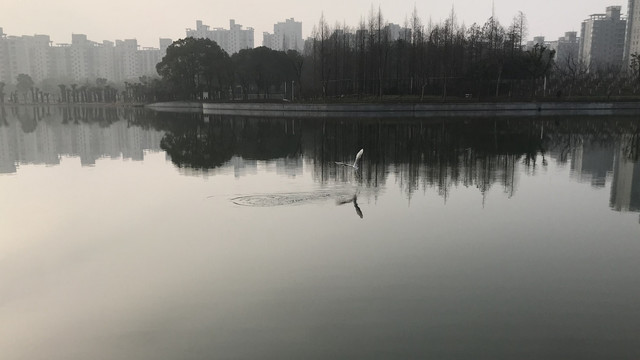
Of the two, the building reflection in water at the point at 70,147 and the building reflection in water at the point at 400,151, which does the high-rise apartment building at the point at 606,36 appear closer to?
the building reflection in water at the point at 400,151

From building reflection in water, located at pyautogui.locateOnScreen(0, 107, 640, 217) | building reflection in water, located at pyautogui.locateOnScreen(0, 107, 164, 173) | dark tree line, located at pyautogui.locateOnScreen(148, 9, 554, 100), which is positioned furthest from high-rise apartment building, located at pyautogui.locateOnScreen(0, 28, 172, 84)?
building reflection in water, located at pyautogui.locateOnScreen(0, 107, 640, 217)

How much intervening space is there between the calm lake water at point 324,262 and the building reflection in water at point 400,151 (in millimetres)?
201

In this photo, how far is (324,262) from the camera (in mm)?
7219

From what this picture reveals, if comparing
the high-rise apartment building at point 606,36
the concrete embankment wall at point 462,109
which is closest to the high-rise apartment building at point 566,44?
the high-rise apartment building at point 606,36

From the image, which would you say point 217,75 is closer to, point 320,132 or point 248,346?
point 320,132

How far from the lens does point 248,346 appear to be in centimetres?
488

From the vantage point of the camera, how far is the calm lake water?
502cm

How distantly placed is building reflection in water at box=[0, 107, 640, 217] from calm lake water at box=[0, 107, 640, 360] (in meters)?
0.20

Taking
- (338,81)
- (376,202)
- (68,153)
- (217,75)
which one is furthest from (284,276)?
(217,75)

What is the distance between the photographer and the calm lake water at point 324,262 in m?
5.02

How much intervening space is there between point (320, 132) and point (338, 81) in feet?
89.6

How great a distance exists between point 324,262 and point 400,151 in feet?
39.5

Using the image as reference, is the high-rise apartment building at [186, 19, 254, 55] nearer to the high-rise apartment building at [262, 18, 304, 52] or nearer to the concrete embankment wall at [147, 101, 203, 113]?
the high-rise apartment building at [262, 18, 304, 52]

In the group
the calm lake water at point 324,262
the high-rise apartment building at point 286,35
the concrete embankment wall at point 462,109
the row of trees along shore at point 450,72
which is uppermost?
the high-rise apartment building at point 286,35
